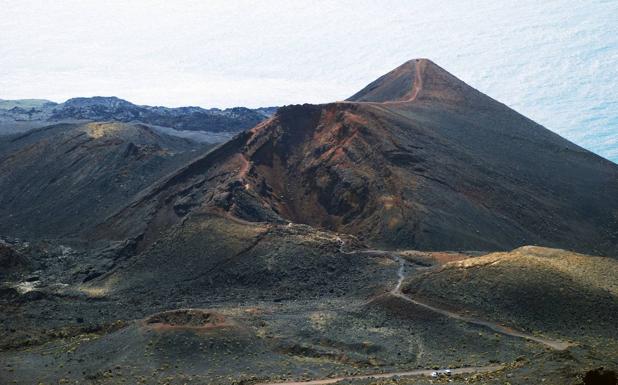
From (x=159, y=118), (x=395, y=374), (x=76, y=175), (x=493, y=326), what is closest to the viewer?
(x=395, y=374)

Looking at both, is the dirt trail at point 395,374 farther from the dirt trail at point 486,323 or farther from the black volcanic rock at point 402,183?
the black volcanic rock at point 402,183

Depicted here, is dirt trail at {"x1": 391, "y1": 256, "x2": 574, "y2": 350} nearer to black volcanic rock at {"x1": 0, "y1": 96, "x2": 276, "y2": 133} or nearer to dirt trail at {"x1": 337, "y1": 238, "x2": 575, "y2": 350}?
dirt trail at {"x1": 337, "y1": 238, "x2": 575, "y2": 350}

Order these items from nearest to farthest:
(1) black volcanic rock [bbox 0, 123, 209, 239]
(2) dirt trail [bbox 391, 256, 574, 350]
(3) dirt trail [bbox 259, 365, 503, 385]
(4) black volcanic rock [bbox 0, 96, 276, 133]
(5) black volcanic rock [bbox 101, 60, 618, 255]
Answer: (3) dirt trail [bbox 259, 365, 503, 385] → (2) dirt trail [bbox 391, 256, 574, 350] → (5) black volcanic rock [bbox 101, 60, 618, 255] → (1) black volcanic rock [bbox 0, 123, 209, 239] → (4) black volcanic rock [bbox 0, 96, 276, 133]

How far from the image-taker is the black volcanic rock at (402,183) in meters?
67.6

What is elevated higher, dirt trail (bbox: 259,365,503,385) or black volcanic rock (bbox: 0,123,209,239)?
black volcanic rock (bbox: 0,123,209,239)

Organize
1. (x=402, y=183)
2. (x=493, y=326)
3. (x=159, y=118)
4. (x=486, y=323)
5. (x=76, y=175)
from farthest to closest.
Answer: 1. (x=159, y=118)
2. (x=76, y=175)
3. (x=402, y=183)
4. (x=486, y=323)
5. (x=493, y=326)

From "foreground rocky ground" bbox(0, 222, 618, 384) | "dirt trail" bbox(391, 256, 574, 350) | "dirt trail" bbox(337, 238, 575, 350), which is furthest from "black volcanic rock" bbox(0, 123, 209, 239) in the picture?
"dirt trail" bbox(391, 256, 574, 350)

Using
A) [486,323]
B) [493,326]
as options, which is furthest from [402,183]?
[493,326]

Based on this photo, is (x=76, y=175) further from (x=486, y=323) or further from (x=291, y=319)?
(x=486, y=323)

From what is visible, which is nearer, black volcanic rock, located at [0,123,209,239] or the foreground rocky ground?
the foreground rocky ground

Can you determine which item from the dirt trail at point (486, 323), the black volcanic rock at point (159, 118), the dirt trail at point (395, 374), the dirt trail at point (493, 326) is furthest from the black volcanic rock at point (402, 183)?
the black volcanic rock at point (159, 118)

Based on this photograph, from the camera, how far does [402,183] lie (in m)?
70.6

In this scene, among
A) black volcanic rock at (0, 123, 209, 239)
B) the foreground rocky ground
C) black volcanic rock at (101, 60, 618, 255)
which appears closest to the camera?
the foreground rocky ground

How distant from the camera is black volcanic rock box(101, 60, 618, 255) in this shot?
67.6 meters
